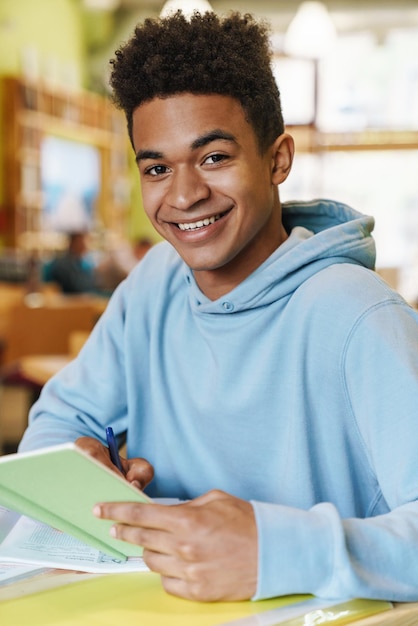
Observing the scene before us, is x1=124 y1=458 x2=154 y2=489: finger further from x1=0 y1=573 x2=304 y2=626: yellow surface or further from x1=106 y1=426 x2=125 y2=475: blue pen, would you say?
x1=0 y1=573 x2=304 y2=626: yellow surface

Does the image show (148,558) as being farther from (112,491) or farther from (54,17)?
(54,17)

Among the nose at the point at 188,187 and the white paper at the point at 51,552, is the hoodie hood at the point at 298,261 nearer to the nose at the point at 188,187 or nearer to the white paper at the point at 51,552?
the nose at the point at 188,187

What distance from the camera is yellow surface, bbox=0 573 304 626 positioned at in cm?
82

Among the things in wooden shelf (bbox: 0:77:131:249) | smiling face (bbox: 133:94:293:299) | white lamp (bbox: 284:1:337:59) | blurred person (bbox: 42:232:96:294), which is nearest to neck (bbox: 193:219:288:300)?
smiling face (bbox: 133:94:293:299)

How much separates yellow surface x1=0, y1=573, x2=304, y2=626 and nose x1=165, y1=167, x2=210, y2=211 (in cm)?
48

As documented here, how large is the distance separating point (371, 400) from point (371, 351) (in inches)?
2.2

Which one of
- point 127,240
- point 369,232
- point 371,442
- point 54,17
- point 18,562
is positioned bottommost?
point 127,240

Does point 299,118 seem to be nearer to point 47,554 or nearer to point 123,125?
point 123,125

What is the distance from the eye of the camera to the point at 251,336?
3.85 ft

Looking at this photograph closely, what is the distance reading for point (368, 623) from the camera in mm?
822

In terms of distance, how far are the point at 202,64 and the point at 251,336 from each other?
35 cm

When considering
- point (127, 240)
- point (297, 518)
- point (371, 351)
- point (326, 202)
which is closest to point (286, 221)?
point (326, 202)

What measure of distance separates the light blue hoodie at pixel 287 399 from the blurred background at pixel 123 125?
25.0 feet

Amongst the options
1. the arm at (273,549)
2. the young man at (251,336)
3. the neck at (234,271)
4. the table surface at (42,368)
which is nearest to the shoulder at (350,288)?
the young man at (251,336)
